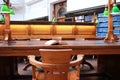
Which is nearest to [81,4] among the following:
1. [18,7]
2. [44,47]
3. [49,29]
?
[49,29]

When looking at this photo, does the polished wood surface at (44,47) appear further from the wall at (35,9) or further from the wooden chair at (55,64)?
the wall at (35,9)

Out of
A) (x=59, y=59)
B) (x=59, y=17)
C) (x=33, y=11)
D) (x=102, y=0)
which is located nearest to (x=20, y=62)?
(x=59, y=59)

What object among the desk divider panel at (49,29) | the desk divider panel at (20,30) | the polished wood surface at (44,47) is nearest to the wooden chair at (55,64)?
the polished wood surface at (44,47)

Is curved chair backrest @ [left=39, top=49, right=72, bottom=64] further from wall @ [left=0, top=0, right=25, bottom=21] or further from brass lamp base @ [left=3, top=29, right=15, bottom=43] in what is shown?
wall @ [left=0, top=0, right=25, bottom=21]

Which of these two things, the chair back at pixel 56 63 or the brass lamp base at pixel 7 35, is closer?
the chair back at pixel 56 63

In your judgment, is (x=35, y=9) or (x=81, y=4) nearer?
(x=81, y=4)

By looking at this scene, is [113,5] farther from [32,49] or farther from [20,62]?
[20,62]

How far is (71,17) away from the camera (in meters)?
12.0

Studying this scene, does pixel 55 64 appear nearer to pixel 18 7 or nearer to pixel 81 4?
pixel 81 4

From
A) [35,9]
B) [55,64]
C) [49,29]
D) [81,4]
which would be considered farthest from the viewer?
[35,9]

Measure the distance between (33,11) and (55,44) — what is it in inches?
605

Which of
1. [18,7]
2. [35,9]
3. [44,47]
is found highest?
[18,7]

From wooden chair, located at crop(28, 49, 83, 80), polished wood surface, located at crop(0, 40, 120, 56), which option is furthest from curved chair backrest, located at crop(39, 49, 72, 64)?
polished wood surface, located at crop(0, 40, 120, 56)

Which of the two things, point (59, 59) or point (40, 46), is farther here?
point (40, 46)
